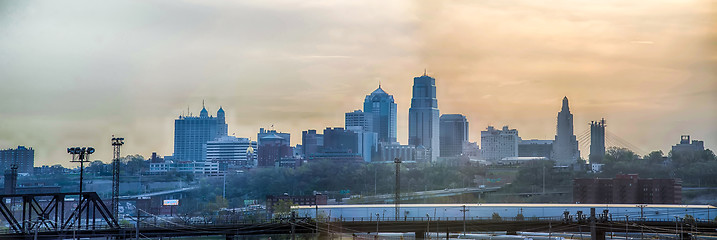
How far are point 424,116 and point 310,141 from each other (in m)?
29.0

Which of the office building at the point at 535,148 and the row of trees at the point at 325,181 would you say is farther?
the office building at the point at 535,148

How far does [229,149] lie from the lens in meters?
112

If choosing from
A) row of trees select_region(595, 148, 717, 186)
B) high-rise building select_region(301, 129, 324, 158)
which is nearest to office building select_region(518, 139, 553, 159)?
row of trees select_region(595, 148, 717, 186)

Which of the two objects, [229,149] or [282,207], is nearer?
[282,207]

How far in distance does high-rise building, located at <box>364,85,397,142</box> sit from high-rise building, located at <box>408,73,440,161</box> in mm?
2623

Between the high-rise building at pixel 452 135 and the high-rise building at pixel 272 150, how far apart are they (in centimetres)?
2658

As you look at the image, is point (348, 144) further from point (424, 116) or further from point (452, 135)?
point (424, 116)

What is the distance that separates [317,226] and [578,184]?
120 feet

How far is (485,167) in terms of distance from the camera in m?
88.1

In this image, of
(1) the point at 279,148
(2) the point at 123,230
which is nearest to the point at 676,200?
(2) the point at 123,230

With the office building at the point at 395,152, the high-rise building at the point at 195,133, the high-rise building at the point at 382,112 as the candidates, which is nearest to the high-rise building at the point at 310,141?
the office building at the point at 395,152

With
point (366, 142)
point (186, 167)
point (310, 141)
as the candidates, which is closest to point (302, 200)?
point (310, 141)

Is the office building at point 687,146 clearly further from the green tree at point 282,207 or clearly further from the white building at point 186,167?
the white building at point 186,167

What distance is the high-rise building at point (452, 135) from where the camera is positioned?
4547 inches
